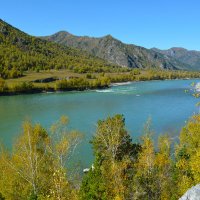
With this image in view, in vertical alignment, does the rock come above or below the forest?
above

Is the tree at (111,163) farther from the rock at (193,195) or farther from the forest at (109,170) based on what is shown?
the rock at (193,195)

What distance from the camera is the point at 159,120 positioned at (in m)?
91.4

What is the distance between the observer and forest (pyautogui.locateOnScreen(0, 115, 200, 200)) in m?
29.0

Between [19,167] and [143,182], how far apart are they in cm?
1212

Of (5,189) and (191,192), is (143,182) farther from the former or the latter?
(191,192)

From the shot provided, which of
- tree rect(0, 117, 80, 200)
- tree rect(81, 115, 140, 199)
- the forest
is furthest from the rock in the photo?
tree rect(0, 117, 80, 200)

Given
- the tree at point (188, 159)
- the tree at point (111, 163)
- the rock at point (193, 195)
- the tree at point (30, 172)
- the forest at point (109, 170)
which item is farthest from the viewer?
the tree at point (30, 172)

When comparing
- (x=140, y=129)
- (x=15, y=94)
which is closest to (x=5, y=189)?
(x=140, y=129)

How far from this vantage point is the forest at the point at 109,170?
2898cm

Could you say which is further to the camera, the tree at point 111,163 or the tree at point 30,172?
the tree at point 30,172

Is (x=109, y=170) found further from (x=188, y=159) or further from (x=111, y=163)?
(x=188, y=159)

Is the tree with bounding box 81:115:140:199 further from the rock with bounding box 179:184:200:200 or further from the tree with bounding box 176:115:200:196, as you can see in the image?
the rock with bounding box 179:184:200:200

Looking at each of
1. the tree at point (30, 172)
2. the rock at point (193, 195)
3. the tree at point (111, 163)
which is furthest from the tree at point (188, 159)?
the rock at point (193, 195)

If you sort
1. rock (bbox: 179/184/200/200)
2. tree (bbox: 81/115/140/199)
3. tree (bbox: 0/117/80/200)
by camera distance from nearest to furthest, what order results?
rock (bbox: 179/184/200/200) → tree (bbox: 81/115/140/199) → tree (bbox: 0/117/80/200)
